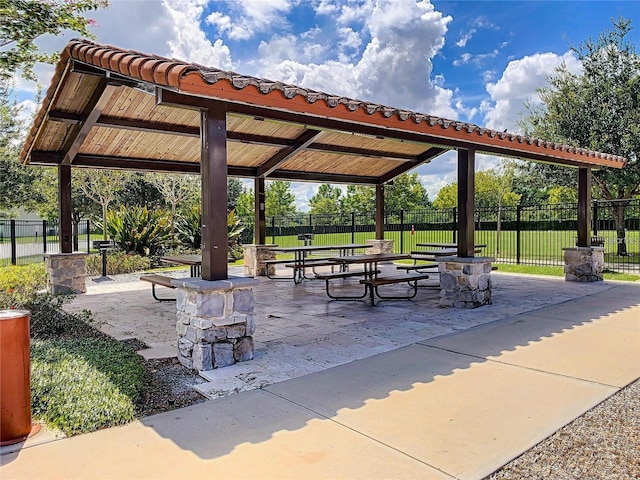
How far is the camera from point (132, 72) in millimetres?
3865

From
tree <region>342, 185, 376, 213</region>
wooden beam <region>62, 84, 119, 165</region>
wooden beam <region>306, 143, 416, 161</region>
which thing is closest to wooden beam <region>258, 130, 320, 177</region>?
wooden beam <region>306, 143, 416, 161</region>

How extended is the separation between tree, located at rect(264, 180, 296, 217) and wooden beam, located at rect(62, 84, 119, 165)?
84.1 ft

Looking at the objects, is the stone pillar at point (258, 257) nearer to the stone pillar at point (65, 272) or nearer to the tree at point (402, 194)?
the stone pillar at point (65, 272)

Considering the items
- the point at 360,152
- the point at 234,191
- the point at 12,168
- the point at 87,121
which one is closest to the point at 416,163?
the point at 360,152

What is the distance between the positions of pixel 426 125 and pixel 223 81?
3041 millimetres

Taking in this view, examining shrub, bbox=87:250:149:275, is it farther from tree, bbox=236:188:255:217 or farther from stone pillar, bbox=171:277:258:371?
tree, bbox=236:188:255:217

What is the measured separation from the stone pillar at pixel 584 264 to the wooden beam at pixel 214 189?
340 inches

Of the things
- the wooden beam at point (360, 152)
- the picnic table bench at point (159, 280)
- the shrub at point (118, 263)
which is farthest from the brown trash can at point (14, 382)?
the shrub at point (118, 263)

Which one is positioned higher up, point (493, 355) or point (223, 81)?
point (223, 81)

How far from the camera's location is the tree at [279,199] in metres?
34.2

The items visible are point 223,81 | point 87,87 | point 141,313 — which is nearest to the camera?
point 223,81

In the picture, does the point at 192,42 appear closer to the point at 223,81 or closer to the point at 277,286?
the point at 277,286

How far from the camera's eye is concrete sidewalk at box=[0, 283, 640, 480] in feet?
8.53

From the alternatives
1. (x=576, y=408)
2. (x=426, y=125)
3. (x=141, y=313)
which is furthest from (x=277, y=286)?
(x=576, y=408)
